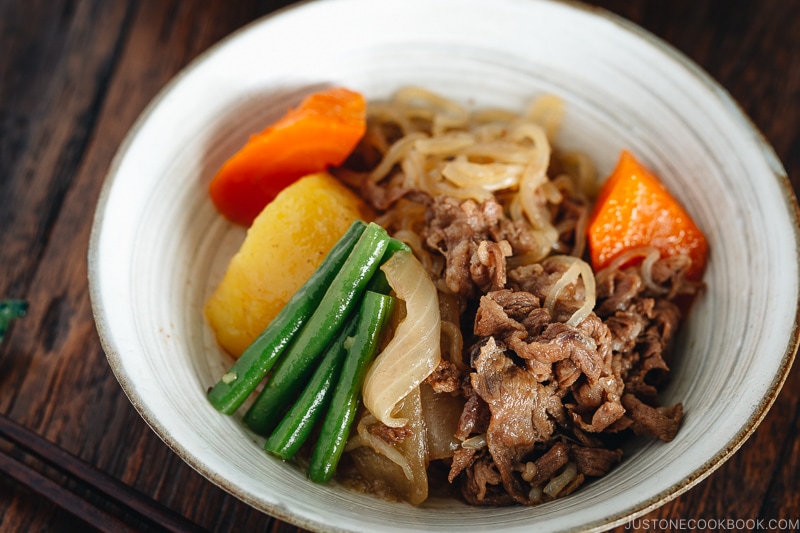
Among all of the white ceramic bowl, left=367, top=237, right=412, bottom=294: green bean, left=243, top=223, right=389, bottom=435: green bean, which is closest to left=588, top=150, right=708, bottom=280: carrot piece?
the white ceramic bowl

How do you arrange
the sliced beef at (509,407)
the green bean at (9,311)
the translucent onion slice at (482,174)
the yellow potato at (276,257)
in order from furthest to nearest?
the green bean at (9,311), the translucent onion slice at (482,174), the yellow potato at (276,257), the sliced beef at (509,407)

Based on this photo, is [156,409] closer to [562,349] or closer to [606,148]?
[562,349]

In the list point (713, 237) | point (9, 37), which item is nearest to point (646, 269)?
point (713, 237)

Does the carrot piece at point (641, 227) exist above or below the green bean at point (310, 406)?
above

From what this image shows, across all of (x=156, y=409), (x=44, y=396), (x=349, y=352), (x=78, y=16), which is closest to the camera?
(x=156, y=409)

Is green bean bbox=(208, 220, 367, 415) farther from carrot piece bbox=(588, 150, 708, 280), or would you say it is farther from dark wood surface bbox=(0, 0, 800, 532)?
carrot piece bbox=(588, 150, 708, 280)

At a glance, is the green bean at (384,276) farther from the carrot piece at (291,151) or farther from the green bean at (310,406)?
the carrot piece at (291,151)

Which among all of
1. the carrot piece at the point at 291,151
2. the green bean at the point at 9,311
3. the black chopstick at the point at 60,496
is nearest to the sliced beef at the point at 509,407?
the carrot piece at the point at 291,151
